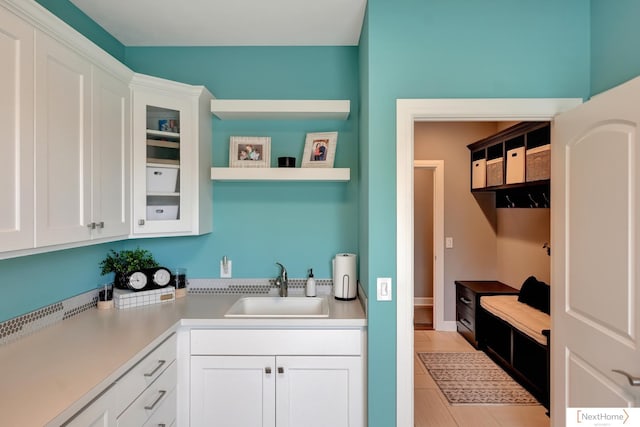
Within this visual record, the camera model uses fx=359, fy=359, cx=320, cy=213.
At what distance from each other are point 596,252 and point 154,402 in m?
1.97

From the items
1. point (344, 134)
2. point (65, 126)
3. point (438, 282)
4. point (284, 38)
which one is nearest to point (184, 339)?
point (65, 126)

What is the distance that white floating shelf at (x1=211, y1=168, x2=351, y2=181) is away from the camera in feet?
7.22

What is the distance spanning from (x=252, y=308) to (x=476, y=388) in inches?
78.1

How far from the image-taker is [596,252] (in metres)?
1.44

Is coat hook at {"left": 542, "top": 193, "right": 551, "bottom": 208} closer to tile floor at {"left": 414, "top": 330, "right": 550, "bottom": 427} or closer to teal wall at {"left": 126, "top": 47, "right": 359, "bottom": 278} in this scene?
tile floor at {"left": 414, "top": 330, "right": 550, "bottom": 427}

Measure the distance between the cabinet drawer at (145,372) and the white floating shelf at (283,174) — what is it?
3.19 ft

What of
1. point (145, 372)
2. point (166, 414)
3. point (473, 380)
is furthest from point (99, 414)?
point (473, 380)

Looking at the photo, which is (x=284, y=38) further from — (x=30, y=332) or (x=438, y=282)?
(x=438, y=282)

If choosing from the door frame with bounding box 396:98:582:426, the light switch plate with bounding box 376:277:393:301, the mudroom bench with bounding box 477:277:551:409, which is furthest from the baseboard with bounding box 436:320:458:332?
the light switch plate with bounding box 376:277:393:301

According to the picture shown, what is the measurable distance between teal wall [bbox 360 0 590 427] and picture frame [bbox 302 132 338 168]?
0.56 m

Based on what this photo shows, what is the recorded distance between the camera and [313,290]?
2.33 metres

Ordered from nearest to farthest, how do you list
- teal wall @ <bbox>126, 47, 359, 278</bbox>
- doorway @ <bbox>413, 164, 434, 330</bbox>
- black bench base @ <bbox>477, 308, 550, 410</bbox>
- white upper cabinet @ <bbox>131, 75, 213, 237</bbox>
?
white upper cabinet @ <bbox>131, 75, 213, 237</bbox> → teal wall @ <bbox>126, 47, 359, 278</bbox> → black bench base @ <bbox>477, 308, 550, 410</bbox> → doorway @ <bbox>413, 164, 434, 330</bbox>

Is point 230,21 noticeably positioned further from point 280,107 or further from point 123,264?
point 123,264

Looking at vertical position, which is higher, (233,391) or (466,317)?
(233,391)
